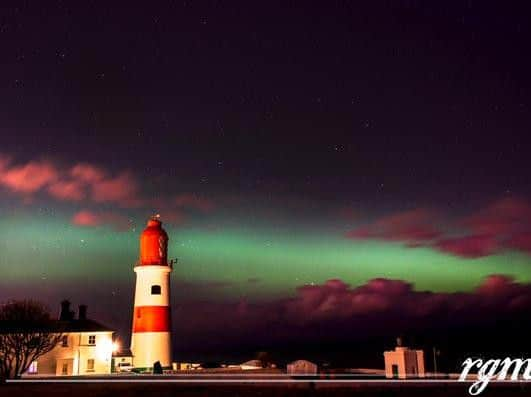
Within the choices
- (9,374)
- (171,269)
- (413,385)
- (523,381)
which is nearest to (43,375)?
(9,374)

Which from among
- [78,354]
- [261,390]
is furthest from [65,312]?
[261,390]

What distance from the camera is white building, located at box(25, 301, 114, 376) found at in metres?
58.4

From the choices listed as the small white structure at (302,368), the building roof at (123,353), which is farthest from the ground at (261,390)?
the building roof at (123,353)

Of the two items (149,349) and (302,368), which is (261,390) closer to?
(302,368)

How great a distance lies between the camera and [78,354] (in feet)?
197

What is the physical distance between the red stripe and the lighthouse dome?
4.75m

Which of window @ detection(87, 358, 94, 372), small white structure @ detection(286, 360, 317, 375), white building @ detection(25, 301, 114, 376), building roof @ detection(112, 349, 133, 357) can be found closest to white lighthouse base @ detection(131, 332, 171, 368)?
building roof @ detection(112, 349, 133, 357)

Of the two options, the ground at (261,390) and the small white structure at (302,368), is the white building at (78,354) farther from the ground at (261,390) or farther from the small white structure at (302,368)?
the small white structure at (302,368)

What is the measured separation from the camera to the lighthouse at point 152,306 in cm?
5950

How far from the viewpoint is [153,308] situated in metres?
60.0

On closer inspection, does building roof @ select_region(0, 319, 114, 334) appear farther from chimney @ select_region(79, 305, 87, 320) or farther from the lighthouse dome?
the lighthouse dome

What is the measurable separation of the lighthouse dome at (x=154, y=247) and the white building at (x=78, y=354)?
29.2 ft

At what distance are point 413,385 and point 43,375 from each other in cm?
3630

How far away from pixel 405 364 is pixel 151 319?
27.9 meters
